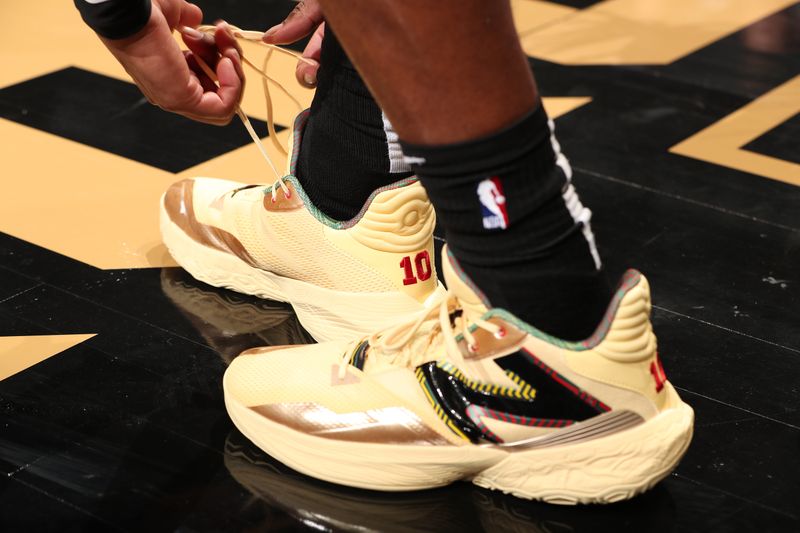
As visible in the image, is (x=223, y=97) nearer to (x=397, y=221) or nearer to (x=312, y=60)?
(x=312, y=60)

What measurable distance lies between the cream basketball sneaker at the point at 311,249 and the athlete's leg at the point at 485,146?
1.04 feet

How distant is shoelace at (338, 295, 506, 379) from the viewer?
1.01 meters

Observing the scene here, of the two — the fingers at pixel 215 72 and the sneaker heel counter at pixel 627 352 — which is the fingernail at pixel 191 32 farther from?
the sneaker heel counter at pixel 627 352

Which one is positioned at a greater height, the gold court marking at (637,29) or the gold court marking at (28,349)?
the gold court marking at (28,349)

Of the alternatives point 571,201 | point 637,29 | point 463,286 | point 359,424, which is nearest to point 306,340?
point 359,424

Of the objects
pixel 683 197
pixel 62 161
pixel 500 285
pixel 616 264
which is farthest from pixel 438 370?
pixel 62 161

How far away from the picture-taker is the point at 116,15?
1175mm

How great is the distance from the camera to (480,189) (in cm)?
88

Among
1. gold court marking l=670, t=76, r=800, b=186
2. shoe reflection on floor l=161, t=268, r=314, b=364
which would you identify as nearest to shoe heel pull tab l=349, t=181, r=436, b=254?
shoe reflection on floor l=161, t=268, r=314, b=364

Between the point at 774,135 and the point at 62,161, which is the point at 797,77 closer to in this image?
the point at 774,135

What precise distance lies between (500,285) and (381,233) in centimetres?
35

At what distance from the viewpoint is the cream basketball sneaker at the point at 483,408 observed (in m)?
0.95

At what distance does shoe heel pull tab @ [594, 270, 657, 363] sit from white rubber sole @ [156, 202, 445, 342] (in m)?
0.34

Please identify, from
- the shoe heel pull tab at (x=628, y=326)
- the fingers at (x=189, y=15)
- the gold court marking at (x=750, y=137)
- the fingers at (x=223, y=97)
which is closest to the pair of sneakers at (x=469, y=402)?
the shoe heel pull tab at (x=628, y=326)
